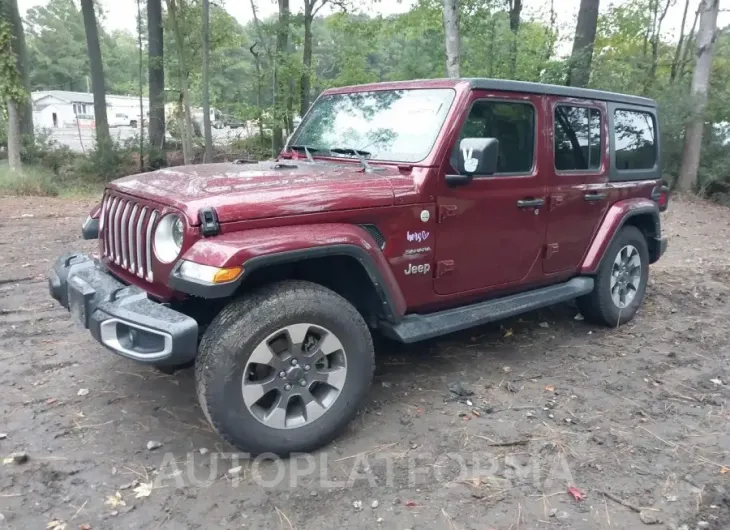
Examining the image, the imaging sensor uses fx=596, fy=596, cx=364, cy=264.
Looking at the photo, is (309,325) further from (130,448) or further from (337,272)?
(130,448)

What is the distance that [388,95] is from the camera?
13.5 feet

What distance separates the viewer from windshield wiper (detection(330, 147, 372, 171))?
12.1 ft

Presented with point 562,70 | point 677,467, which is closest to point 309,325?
point 677,467

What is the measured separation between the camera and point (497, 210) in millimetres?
3936

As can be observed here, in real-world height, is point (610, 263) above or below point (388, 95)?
below

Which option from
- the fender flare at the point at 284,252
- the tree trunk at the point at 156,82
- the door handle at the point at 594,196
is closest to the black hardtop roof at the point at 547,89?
the door handle at the point at 594,196

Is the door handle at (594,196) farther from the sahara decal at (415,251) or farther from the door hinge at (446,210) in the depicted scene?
the sahara decal at (415,251)

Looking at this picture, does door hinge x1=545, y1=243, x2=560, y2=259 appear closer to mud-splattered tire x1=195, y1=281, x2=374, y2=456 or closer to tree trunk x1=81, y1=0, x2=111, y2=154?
mud-splattered tire x1=195, y1=281, x2=374, y2=456

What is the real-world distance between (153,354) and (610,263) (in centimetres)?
375

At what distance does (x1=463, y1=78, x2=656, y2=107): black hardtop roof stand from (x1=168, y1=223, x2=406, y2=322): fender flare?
1369mm

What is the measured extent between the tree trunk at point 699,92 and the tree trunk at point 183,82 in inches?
510

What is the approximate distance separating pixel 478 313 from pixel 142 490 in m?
2.26

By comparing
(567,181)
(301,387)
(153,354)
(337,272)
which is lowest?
(301,387)

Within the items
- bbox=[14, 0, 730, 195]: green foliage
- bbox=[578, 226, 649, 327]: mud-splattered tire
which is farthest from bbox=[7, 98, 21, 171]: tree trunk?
bbox=[578, 226, 649, 327]: mud-splattered tire
